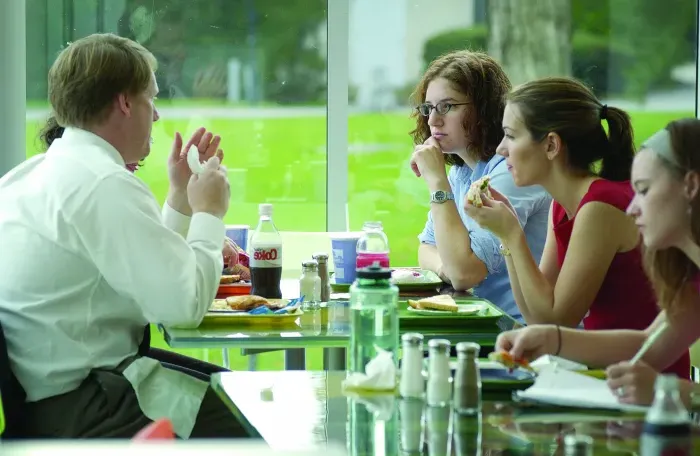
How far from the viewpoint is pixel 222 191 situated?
7.74ft

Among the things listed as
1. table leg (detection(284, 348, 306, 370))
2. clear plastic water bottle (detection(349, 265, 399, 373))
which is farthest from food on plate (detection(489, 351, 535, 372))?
table leg (detection(284, 348, 306, 370))

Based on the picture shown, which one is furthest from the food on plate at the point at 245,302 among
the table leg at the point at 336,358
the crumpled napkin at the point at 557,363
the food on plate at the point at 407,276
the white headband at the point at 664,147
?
the white headband at the point at 664,147

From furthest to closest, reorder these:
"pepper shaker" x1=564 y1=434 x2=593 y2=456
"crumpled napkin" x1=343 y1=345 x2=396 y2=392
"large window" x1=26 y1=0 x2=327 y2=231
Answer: "large window" x1=26 y1=0 x2=327 y2=231, "crumpled napkin" x1=343 y1=345 x2=396 y2=392, "pepper shaker" x1=564 y1=434 x2=593 y2=456

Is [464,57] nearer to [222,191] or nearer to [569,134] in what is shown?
[569,134]

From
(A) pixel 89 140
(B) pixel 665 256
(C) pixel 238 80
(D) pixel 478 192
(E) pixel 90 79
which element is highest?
(C) pixel 238 80

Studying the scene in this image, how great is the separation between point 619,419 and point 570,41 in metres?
3.58

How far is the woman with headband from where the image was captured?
182 cm

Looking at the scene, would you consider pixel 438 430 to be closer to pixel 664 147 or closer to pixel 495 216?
pixel 664 147

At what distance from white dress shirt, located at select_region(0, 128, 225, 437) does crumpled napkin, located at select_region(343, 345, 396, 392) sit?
51 centimetres

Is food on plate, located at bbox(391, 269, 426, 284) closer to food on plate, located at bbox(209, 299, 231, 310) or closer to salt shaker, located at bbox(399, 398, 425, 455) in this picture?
food on plate, located at bbox(209, 299, 231, 310)

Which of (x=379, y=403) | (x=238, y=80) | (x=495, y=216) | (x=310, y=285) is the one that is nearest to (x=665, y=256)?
(x=379, y=403)

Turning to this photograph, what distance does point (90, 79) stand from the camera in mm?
2279

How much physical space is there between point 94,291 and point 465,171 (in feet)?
4.66

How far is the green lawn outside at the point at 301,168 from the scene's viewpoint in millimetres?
4773
